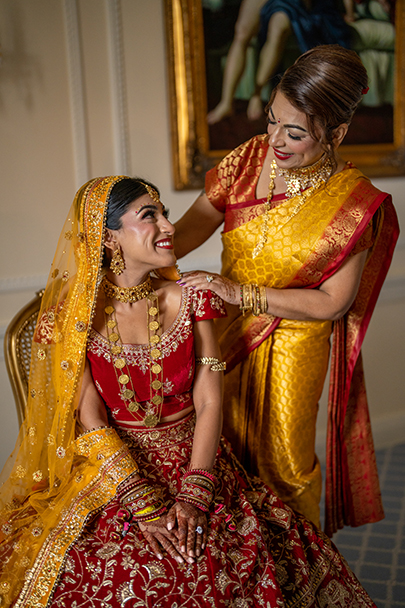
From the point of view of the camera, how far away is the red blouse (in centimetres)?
171

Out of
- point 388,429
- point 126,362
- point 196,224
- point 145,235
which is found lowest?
point 388,429

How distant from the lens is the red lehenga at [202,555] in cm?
139

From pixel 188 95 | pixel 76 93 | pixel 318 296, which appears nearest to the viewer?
pixel 318 296

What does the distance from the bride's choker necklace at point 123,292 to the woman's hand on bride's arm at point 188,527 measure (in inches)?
24.1

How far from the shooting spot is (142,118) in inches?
120

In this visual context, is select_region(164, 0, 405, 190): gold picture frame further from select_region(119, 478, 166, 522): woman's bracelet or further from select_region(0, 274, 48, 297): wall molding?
select_region(119, 478, 166, 522): woman's bracelet

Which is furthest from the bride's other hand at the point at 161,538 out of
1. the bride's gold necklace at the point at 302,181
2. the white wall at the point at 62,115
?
the white wall at the point at 62,115

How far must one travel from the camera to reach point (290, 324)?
6.67ft

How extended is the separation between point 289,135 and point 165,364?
80 cm

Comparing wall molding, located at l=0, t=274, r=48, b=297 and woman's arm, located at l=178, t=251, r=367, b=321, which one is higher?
woman's arm, located at l=178, t=251, r=367, b=321

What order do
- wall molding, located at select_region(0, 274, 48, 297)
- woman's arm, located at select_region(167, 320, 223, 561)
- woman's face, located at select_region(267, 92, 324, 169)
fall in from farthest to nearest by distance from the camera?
wall molding, located at select_region(0, 274, 48, 297), woman's face, located at select_region(267, 92, 324, 169), woman's arm, located at select_region(167, 320, 223, 561)

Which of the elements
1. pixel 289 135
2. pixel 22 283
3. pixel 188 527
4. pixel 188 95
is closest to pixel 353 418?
pixel 188 527

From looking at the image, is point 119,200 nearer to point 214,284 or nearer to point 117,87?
point 214,284

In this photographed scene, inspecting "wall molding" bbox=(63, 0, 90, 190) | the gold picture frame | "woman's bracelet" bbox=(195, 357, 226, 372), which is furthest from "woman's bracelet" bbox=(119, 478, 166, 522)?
the gold picture frame
